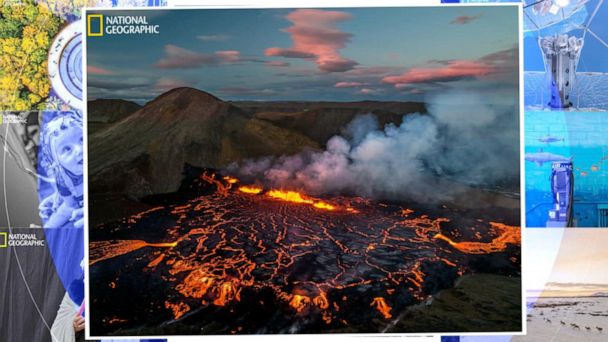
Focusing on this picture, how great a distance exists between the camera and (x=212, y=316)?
225 cm

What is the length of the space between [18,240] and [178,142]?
0.84 meters

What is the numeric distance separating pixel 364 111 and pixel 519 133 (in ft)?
2.28

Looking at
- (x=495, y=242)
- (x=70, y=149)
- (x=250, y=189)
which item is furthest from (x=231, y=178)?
(x=495, y=242)

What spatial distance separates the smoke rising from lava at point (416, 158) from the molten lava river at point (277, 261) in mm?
76

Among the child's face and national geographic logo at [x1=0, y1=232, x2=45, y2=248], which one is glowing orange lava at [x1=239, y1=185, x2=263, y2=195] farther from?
national geographic logo at [x1=0, y1=232, x2=45, y2=248]

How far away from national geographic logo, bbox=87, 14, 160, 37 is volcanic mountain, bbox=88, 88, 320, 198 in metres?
0.30

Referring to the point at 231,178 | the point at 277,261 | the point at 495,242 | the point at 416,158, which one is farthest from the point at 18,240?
the point at 495,242

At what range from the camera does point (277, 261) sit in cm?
226

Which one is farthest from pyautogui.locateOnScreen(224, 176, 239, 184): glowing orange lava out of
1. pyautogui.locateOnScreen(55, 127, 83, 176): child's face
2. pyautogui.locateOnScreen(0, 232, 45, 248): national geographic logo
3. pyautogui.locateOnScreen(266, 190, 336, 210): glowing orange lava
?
pyautogui.locateOnScreen(0, 232, 45, 248): national geographic logo

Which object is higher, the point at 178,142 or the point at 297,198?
the point at 178,142

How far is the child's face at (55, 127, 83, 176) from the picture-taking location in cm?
228

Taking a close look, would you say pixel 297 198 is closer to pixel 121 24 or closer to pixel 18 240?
pixel 121 24

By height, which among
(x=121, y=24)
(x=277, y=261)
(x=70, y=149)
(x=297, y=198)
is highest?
(x=121, y=24)

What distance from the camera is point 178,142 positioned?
91.4 inches
